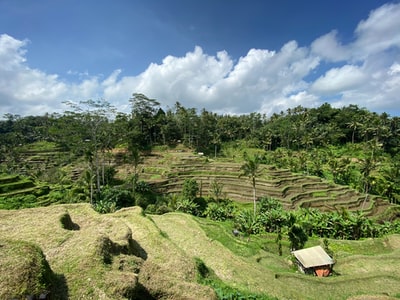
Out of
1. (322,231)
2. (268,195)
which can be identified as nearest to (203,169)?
(268,195)

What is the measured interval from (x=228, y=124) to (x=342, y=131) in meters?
30.3

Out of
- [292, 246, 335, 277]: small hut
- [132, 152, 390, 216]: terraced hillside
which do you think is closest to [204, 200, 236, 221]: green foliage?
[132, 152, 390, 216]: terraced hillside

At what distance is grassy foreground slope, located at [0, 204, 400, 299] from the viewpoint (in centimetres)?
645

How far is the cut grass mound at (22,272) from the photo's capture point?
5078 mm

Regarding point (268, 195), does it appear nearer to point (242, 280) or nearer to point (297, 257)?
point (297, 257)

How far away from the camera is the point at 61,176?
36562 mm

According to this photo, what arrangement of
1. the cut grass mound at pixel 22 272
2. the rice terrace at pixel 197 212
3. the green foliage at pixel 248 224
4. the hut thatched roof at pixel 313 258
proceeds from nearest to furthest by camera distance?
the cut grass mound at pixel 22 272, the rice terrace at pixel 197 212, the hut thatched roof at pixel 313 258, the green foliage at pixel 248 224

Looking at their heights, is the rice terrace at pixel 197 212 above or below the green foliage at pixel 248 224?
above

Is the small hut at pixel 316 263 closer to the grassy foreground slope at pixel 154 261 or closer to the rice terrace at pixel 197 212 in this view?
the rice terrace at pixel 197 212

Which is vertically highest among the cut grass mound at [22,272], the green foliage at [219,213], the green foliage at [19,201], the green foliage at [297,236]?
the cut grass mound at [22,272]

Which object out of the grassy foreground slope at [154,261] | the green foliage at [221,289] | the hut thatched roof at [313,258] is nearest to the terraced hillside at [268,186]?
the grassy foreground slope at [154,261]

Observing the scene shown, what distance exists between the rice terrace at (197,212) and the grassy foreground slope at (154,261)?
55 millimetres

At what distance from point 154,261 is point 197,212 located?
1843cm

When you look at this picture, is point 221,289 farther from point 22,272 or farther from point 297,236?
point 297,236
